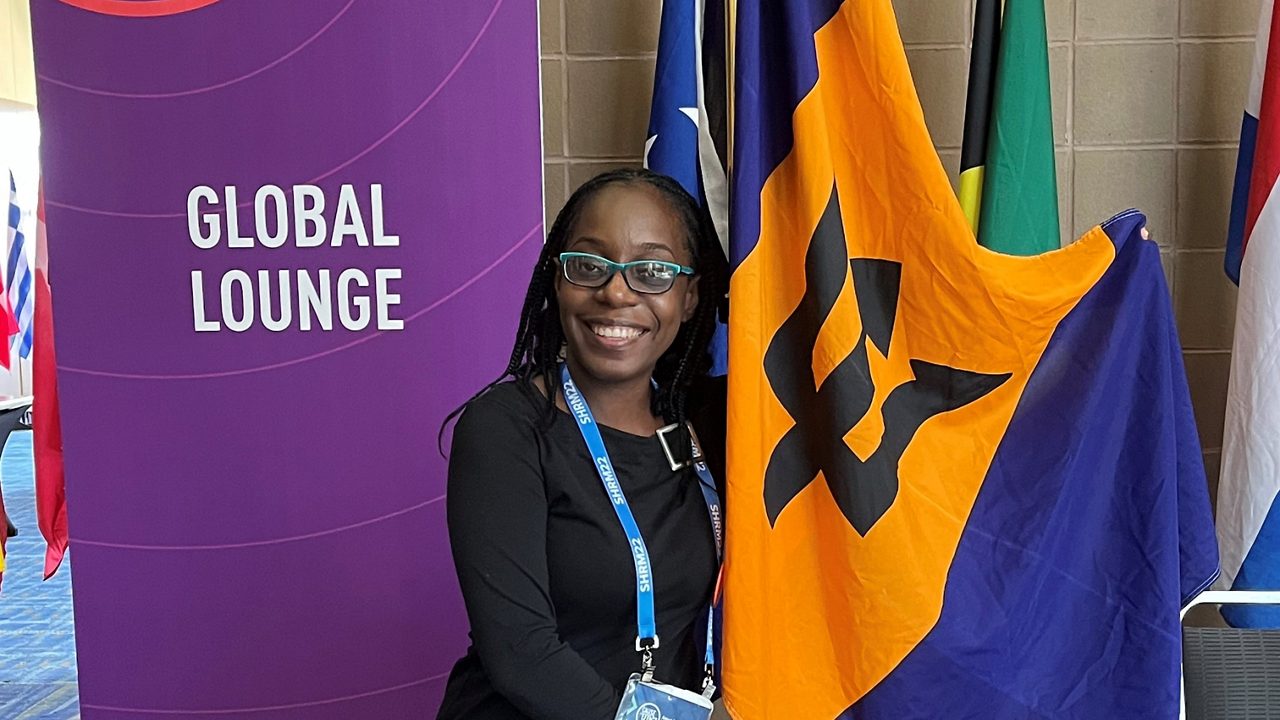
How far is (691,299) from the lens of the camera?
143cm

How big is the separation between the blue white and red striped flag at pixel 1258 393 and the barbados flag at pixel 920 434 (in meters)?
0.73

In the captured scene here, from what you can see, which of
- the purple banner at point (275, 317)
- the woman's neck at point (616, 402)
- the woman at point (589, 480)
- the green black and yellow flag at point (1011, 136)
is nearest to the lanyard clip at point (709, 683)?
the woman at point (589, 480)

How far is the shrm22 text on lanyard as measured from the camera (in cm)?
215

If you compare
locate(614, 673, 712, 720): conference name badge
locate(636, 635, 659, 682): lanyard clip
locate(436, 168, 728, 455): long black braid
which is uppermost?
locate(436, 168, 728, 455): long black braid

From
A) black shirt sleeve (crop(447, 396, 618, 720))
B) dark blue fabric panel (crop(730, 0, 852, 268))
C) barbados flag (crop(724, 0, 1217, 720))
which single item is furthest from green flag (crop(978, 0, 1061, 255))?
black shirt sleeve (crop(447, 396, 618, 720))

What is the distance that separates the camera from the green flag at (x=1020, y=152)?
2.08 metres

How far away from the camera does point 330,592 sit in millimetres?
2229

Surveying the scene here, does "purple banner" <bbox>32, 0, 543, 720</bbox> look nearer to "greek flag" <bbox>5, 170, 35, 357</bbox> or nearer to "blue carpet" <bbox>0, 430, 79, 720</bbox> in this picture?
"blue carpet" <bbox>0, 430, 79, 720</bbox>

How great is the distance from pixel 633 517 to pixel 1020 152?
1.18 m

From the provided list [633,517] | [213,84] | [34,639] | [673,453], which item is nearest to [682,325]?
[673,453]

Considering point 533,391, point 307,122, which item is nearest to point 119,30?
point 307,122

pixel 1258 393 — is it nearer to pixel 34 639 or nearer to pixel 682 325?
pixel 682 325

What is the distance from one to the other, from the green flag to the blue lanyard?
3.16ft

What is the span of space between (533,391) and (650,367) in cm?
15
